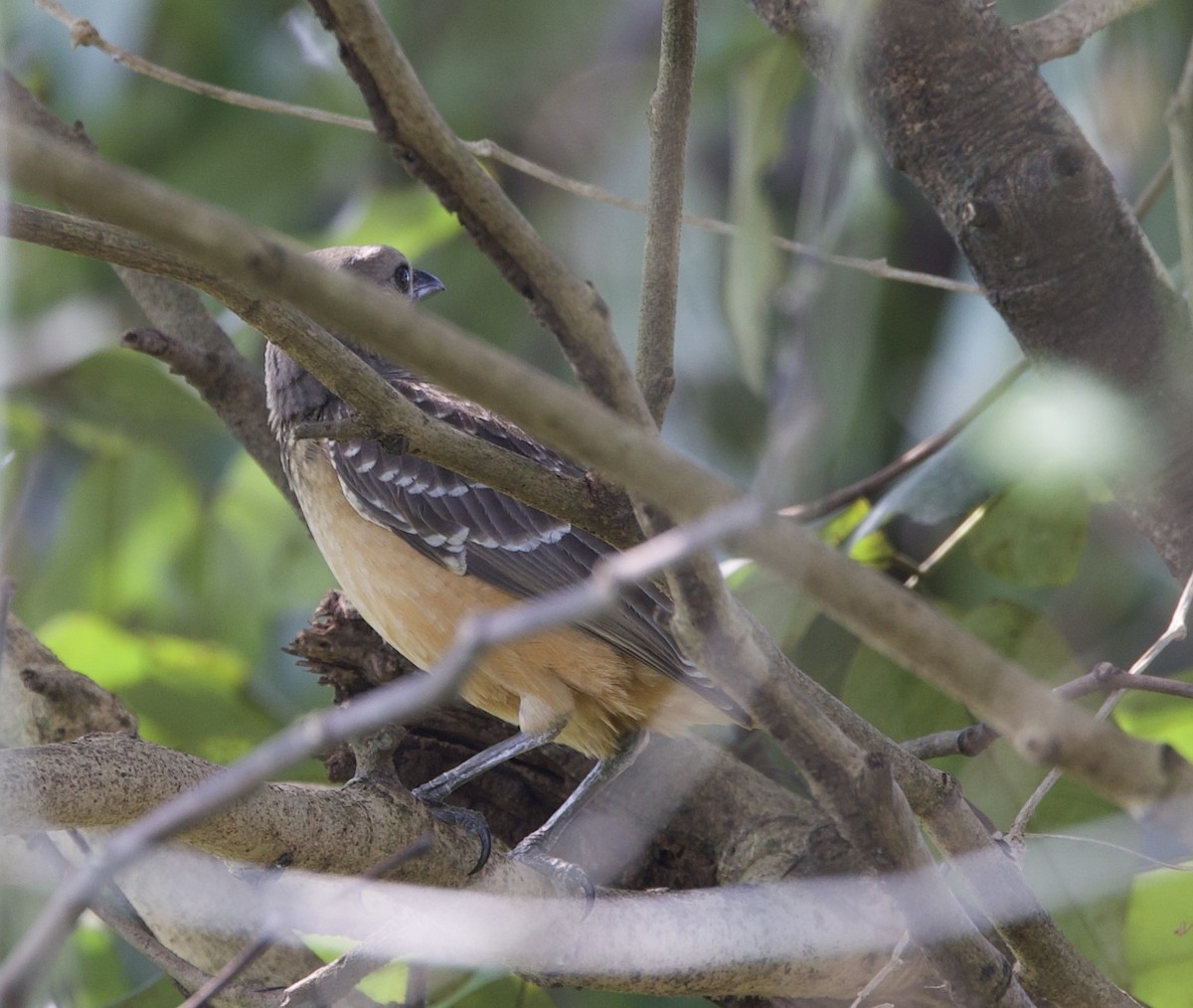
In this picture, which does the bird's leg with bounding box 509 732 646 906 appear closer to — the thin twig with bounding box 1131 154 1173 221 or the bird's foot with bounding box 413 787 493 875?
the bird's foot with bounding box 413 787 493 875

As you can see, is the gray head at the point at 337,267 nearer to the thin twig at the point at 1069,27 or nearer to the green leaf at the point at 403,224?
the green leaf at the point at 403,224

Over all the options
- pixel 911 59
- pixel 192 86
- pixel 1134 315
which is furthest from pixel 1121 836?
pixel 192 86

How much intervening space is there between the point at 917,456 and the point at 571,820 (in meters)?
1.58

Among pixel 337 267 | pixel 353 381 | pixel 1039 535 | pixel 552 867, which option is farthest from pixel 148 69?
pixel 1039 535

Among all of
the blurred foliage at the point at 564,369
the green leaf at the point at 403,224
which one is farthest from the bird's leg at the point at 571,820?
the green leaf at the point at 403,224

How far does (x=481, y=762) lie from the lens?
14.0 feet

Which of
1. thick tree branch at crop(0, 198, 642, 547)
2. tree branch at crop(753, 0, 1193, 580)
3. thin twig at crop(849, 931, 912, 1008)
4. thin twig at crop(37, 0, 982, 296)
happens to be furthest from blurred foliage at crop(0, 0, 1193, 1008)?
thin twig at crop(849, 931, 912, 1008)

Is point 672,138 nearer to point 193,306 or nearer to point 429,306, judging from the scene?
point 193,306

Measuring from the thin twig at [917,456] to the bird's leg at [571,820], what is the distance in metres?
0.88

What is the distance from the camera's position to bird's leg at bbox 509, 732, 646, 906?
11.9ft

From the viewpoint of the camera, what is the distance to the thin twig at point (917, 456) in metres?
4.49

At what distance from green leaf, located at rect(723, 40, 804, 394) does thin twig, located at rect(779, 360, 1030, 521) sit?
23.4 inches

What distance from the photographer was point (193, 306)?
4.75 meters

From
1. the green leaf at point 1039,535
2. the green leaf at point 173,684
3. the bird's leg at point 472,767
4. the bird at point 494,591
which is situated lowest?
the green leaf at point 173,684
